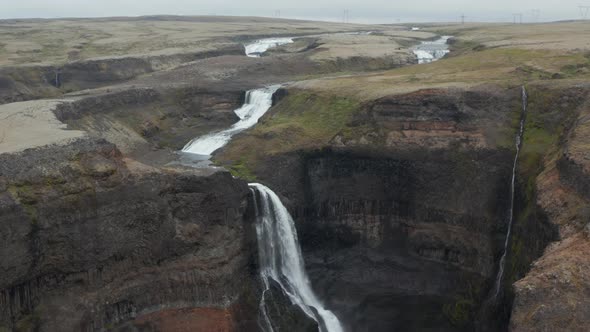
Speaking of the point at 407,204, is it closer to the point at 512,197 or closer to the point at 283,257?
the point at 512,197

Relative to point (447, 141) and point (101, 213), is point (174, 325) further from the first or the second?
point (447, 141)

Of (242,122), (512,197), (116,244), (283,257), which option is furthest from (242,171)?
(512,197)

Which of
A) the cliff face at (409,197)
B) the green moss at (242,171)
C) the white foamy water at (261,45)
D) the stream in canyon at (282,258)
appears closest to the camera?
the stream in canyon at (282,258)

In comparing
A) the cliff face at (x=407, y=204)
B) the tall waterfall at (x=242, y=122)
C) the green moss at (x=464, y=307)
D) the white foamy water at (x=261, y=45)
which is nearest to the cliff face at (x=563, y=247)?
the cliff face at (x=407, y=204)

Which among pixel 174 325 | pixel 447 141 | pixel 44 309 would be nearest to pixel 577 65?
pixel 447 141

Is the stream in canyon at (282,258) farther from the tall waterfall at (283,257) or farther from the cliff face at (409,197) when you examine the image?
the cliff face at (409,197)

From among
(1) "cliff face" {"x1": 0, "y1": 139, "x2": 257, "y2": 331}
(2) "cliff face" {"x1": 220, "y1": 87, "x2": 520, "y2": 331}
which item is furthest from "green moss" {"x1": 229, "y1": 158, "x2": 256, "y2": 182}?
(1) "cliff face" {"x1": 0, "y1": 139, "x2": 257, "y2": 331}
